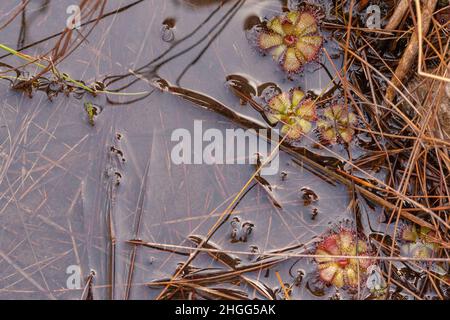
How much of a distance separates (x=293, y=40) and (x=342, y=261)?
1.39m

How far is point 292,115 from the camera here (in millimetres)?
3084

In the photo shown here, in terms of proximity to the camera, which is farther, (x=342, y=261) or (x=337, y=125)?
(x=337, y=125)

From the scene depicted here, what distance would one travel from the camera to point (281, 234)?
305 cm

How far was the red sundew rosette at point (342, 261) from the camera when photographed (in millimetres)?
2984

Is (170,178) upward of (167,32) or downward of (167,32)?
downward

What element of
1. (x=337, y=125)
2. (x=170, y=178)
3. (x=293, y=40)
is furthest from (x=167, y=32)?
(x=337, y=125)

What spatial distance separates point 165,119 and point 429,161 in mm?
1669

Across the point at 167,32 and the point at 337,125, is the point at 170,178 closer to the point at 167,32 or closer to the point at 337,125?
the point at 167,32

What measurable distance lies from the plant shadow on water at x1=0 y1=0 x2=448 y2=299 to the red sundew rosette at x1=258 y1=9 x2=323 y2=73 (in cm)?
7

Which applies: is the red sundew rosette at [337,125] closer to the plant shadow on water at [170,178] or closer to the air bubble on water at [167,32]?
the plant shadow on water at [170,178]

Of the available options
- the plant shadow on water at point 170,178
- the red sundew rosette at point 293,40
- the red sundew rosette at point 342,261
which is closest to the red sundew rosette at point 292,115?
Result: the plant shadow on water at point 170,178

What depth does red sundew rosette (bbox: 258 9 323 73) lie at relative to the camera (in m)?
3.10
